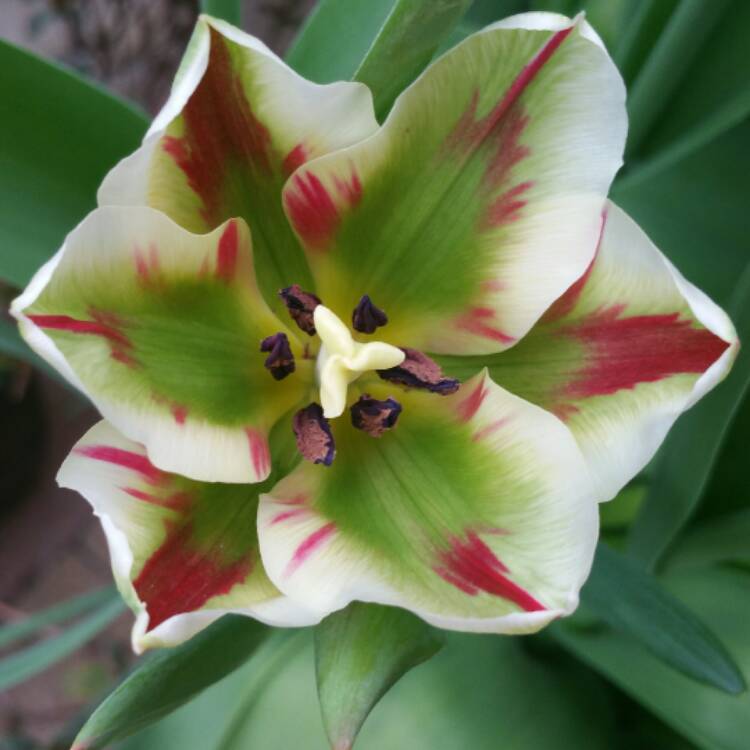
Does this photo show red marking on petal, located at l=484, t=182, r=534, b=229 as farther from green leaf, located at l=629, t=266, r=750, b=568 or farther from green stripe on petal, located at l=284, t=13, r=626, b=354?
green leaf, located at l=629, t=266, r=750, b=568

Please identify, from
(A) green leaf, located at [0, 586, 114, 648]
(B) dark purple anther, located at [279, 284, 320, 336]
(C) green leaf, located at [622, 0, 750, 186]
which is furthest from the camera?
(A) green leaf, located at [0, 586, 114, 648]

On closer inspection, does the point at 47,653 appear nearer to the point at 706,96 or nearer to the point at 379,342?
the point at 379,342

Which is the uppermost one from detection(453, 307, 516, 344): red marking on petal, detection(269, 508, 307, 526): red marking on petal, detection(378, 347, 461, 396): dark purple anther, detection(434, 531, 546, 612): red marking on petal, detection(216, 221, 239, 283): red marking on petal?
detection(453, 307, 516, 344): red marking on petal

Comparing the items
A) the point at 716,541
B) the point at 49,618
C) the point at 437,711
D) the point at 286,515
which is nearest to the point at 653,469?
the point at 716,541

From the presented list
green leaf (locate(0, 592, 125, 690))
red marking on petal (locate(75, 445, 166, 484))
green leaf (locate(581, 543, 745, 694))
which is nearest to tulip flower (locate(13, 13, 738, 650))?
red marking on petal (locate(75, 445, 166, 484))

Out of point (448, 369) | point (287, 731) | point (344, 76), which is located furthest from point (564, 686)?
point (344, 76)

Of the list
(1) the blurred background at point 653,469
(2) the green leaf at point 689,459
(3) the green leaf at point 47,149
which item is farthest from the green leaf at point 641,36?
(3) the green leaf at point 47,149

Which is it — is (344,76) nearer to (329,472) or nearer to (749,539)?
(329,472)
